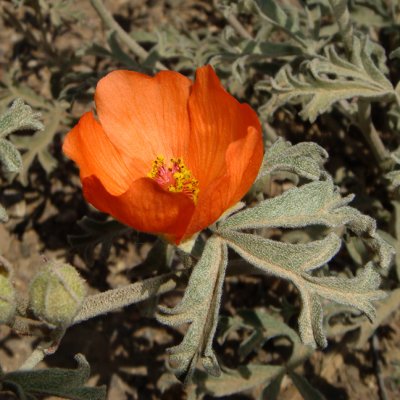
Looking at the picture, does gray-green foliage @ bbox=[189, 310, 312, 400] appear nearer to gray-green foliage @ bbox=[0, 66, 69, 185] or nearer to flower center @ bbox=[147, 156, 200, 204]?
flower center @ bbox=[147, 156, 200, 204]

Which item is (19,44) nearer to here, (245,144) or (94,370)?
(94,370)

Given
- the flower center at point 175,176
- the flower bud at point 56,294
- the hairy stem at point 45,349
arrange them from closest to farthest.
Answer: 1. the flower bud at point 56,294
2. the hairy stem at point 45,349
3. the flower center at point 175,176

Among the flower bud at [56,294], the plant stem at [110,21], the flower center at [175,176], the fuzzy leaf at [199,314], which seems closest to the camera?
the flower bud at [56,294]

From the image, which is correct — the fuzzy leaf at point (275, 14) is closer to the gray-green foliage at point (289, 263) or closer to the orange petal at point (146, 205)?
the gray-green foliage at point (289, 263)

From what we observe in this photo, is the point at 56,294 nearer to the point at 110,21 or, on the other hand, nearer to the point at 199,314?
the point at 199,314

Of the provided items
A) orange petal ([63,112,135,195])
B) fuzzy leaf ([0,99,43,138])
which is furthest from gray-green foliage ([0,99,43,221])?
orange petal ([63,112,135,195])

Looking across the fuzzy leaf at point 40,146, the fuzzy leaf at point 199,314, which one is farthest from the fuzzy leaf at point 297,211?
the fuzzy leaf at point 40,146
